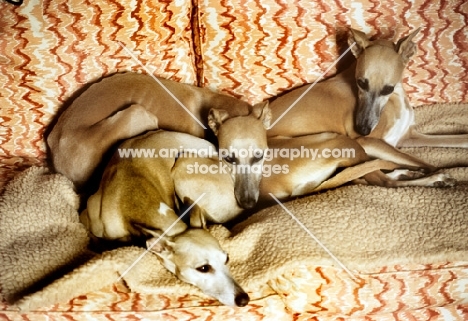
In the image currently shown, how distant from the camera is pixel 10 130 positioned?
7.96ft

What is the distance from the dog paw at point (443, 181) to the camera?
2.09m

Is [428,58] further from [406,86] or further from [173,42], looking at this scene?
[173,42]

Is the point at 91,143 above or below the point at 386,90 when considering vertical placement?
below

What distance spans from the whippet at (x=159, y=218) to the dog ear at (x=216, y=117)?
116 millimetres

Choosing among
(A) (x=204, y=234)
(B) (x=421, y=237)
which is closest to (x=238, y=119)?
(A) (x=204, y=234)

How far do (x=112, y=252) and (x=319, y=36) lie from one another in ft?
4.97

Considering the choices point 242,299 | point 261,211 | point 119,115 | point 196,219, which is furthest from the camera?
point 119,115

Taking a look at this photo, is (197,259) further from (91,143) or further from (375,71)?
(375,71)

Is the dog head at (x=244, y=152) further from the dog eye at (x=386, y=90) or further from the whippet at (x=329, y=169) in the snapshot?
the dog eye at (x=386, y=90)

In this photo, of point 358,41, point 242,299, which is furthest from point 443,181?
point 242,299

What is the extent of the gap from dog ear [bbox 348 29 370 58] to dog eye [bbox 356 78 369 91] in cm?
14

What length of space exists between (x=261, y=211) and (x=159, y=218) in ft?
1.46

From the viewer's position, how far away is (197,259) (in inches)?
69.1

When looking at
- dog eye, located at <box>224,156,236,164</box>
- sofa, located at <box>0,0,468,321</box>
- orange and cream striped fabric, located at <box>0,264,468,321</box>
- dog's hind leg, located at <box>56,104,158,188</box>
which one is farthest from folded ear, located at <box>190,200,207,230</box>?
dog's hind leg, located at <box>56,104,158,188</box>
